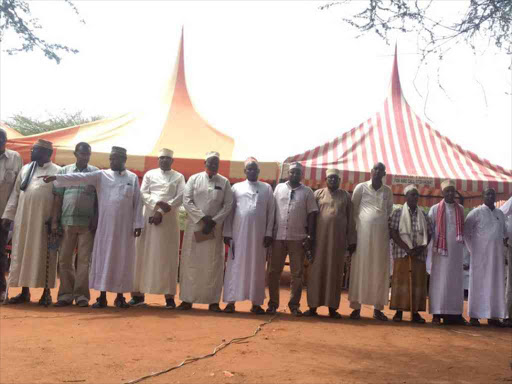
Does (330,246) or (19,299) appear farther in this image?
(330,246)

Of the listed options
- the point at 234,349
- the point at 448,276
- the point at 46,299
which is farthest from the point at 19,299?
the point at 448,276

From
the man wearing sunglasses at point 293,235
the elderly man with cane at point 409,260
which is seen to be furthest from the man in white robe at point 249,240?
the elderly man with cane at point 409,260

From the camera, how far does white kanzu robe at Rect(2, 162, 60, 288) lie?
25.5 ft

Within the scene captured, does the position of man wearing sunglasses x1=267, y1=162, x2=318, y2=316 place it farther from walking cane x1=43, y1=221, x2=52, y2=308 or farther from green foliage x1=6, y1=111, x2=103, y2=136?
green foliage x1=6, y1=111, x2=103, y2=136

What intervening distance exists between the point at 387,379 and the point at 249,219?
375 centimetres

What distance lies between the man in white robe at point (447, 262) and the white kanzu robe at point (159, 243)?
349 cm

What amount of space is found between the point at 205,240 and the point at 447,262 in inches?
129

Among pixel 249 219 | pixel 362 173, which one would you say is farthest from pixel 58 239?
pixel 362 173

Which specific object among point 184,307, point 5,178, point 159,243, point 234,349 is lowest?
point 234,349

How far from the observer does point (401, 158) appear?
12.8 meters

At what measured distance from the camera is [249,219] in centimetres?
805

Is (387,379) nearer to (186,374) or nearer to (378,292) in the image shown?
(186,374)

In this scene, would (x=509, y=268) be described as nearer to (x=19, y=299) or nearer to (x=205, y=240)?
(x=205, y=240)

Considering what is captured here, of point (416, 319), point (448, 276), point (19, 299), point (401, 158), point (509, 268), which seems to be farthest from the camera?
point (401, 158)
